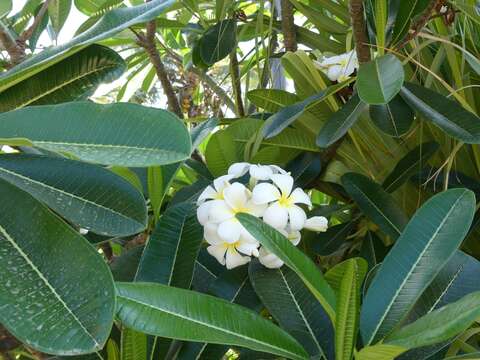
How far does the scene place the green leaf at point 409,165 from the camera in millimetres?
846

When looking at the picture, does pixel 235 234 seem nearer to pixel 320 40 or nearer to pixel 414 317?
pixel 414 317

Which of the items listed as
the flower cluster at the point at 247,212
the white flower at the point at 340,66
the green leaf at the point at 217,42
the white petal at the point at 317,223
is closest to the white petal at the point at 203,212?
the flower cluster at the point at 247,212

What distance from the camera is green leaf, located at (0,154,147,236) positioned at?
50 cm

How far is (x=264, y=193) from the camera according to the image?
2.11ft

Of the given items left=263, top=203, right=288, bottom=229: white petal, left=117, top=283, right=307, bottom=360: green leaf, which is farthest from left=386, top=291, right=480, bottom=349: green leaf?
left=263, top=203, right=288, bottom=229: white petal

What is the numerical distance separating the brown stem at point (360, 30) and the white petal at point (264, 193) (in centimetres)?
25

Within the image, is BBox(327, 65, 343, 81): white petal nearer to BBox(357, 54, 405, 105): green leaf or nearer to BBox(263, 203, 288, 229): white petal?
BBox(357, 54, 405, 105): green leaf

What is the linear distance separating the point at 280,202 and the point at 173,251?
13 centimetres

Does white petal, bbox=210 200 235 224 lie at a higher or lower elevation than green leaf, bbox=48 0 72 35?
lower

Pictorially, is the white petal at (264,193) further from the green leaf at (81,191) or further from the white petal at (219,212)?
the green leaf at (81,191)

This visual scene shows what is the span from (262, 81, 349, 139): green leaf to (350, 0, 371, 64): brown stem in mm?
46

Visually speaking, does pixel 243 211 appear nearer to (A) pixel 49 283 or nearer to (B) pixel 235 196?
(B) pixel 235 196

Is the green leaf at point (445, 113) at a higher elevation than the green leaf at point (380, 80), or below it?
below

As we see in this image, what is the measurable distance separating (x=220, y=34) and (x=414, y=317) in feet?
2.30
